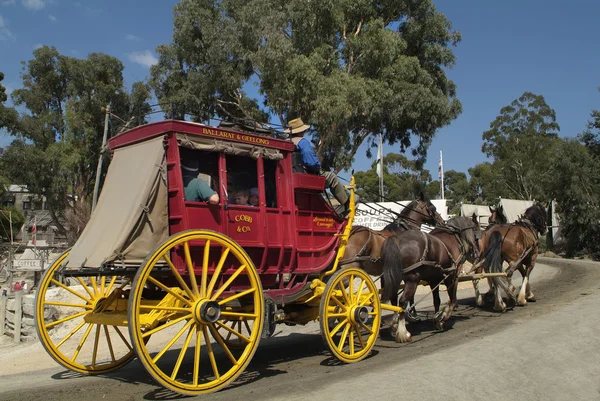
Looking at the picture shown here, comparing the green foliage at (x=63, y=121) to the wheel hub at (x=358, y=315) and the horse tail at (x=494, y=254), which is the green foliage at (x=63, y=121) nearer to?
the horse tail at (x=494, y=254)

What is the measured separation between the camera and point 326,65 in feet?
73.4

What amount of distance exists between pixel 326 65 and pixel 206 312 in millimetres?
18548

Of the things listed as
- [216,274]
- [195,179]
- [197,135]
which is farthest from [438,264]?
[197,135]

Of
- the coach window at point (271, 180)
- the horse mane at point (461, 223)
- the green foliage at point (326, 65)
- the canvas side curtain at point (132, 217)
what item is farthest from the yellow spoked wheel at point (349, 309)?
the green foliage at point (326, 65)

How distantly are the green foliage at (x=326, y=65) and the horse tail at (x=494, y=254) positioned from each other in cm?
999

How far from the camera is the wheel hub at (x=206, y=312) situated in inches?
213

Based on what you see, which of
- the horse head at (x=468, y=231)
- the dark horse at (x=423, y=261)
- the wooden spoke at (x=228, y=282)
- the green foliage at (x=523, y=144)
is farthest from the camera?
the green foliage at (x=523, y=144)

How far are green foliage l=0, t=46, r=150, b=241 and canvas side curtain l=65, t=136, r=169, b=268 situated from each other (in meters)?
27.6

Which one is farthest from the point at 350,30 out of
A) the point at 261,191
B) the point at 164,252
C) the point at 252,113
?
the point at 164,252

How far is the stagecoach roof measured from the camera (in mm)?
5904

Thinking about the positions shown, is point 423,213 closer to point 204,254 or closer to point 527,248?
point 527,248

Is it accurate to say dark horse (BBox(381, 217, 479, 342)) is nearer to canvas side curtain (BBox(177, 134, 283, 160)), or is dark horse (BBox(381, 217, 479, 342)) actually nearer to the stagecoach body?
the stagecoach body

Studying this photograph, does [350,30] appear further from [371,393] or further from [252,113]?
[371,393]

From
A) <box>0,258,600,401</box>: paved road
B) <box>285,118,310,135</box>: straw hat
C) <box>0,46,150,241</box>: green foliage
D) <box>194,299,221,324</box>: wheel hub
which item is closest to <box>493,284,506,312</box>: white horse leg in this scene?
<box>0,258,600,401</box>: paved road
